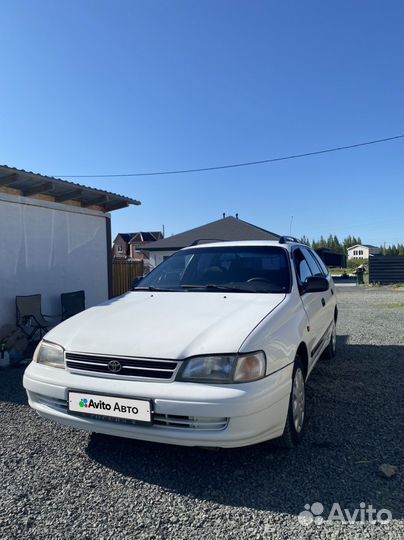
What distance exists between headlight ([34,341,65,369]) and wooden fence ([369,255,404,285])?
23.3m

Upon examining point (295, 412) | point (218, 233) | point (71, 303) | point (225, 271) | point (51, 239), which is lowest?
point (295, 412)

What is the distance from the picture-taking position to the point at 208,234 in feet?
74.1

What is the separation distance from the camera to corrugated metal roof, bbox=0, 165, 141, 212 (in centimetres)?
633

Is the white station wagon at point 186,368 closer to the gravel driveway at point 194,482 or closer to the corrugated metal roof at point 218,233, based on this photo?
the gravel driveway at point 194,482

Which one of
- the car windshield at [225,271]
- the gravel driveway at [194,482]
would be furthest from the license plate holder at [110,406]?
the car windshield at [225,271]

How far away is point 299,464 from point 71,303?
587cm

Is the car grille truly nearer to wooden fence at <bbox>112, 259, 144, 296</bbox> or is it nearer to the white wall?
the white wall

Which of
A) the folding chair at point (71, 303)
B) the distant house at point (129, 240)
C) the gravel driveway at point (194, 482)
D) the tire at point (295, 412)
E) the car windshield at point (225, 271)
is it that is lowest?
the gravel driveway at point (194, 482)

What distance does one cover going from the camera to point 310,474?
8.36ft

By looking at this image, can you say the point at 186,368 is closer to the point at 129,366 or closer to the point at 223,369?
the point at 223,369

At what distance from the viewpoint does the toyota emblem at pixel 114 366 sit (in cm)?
253

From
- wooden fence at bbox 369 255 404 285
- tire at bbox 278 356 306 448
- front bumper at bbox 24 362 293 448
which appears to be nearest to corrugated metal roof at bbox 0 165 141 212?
front bumper at bbox 24 362 293 448

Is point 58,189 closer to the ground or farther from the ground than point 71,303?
farther from the ground

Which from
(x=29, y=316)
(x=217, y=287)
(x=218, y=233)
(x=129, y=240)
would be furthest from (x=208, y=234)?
(x=129, y=240)
